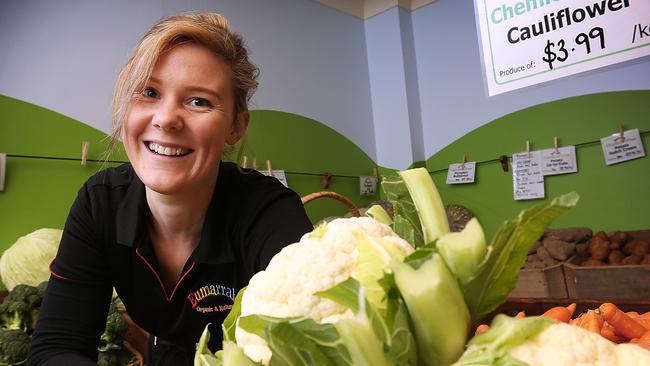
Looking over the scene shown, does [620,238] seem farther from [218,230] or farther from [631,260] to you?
[218,230]

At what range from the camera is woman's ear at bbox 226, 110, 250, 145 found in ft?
3.39

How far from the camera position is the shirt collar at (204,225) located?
0.94m

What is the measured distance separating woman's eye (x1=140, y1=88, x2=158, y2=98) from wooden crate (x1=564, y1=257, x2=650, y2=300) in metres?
1.79

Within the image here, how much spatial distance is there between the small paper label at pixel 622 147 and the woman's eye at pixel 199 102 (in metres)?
2.41

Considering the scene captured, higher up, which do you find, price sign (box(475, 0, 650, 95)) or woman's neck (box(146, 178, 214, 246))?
price sign (box(475, 0, 650, 95))

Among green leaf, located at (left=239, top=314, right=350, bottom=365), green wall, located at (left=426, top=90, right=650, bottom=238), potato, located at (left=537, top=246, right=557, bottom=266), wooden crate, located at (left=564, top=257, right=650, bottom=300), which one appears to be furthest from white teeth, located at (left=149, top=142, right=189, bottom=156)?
green wall, located at (left=426, top=90, right=650, bottom=238)

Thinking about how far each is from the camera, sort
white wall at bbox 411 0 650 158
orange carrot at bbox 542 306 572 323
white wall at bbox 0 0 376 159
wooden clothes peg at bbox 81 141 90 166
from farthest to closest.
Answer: white wall at bbox 411 0 650 158 < wooden clothes peg at bbox 81 141 90 166 < white wall at bbox 0 0 376 159 < orange carrot at bbox 542 306 572 323

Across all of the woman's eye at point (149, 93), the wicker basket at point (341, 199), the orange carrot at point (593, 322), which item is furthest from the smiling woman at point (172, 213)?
the wicker basket at point (341, 199)

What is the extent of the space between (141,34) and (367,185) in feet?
5.88

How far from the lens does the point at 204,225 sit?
0.97 m

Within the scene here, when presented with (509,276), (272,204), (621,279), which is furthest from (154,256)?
(621,279)

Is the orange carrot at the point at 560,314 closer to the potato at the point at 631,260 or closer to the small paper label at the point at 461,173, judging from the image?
the potato at the point at 631,260

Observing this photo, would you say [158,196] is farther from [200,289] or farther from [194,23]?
[194,23]

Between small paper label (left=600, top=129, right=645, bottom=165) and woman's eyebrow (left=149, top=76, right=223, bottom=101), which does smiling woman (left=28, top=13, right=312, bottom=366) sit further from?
small paper label (left=600, top=129, right=645, bottom=165)
